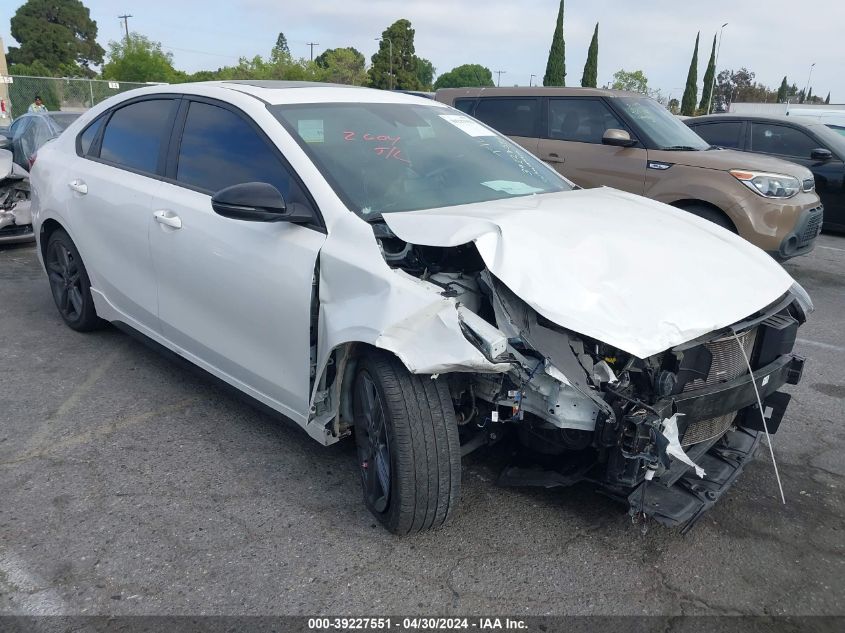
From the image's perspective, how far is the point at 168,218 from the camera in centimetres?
352

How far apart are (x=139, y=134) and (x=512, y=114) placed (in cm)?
514

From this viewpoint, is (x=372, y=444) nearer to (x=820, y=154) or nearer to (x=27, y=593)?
(x=27, y=593)

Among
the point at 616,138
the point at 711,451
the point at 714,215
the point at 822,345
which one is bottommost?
the point at 822,345

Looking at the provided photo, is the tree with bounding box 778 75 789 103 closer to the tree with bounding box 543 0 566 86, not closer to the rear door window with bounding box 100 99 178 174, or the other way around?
the tree with bounding box 543 0 566 86

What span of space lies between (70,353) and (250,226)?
234 centimetres

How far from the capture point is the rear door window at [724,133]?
32.1ft

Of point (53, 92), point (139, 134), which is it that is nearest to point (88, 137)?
point (139, 134)

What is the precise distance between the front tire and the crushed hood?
1.64ft

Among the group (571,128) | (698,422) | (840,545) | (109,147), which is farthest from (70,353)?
(571,128)

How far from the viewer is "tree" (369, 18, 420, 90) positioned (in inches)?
2366

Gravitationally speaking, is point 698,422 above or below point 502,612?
above

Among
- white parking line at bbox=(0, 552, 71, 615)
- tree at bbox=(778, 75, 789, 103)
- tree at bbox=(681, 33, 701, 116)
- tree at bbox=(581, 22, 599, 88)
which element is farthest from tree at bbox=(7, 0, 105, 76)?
white parking line at bbox=(0, 552, 71, 615)

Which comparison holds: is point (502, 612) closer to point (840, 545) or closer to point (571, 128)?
point (840, 545)

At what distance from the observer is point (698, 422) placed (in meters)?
2.63
